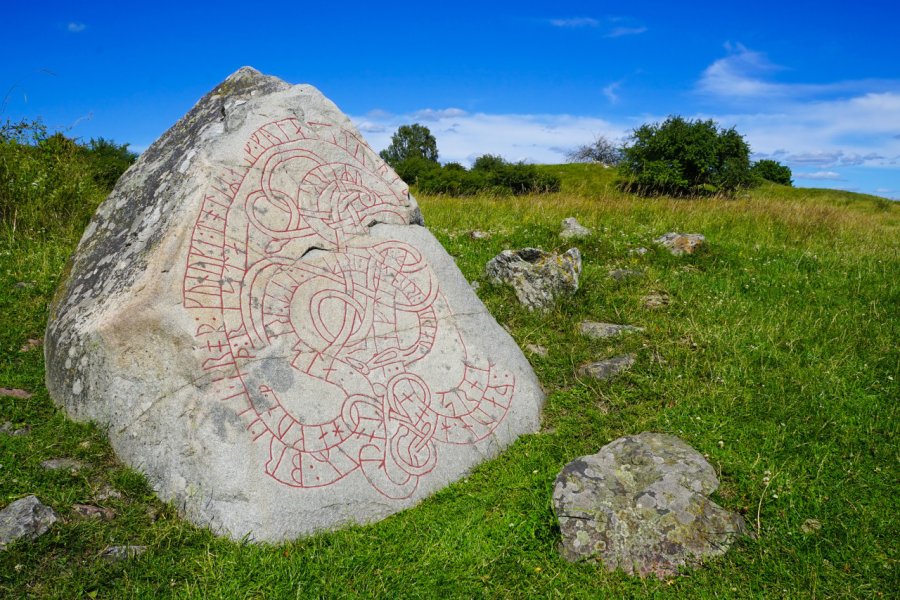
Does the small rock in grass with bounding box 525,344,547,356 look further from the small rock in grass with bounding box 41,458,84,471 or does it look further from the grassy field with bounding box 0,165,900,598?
the small rock in grass with bounding box 41,458,84,471

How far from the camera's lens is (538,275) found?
8039 mm

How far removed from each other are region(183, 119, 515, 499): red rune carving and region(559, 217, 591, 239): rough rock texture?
504cm

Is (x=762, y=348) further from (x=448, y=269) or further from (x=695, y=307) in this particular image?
(x=448, y=269)

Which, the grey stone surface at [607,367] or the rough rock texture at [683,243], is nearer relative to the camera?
the grey stone surface at [607,367]

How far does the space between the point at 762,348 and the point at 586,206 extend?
23.3 feet

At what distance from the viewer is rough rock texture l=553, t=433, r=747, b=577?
429 cm

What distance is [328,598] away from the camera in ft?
12.9

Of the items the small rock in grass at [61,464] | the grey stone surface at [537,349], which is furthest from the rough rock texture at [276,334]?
the grey stone surface at [537,349]

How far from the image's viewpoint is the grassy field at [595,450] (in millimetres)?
4062

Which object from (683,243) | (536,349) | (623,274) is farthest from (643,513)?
(683,243)

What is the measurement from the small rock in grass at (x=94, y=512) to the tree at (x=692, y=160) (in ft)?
83.9

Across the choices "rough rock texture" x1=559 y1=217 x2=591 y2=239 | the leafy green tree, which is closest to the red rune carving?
"rough rock texture" x1=559 y1=217 x2=591 y2=239

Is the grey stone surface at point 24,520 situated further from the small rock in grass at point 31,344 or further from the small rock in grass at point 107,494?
the small rock in grass at point 31,344

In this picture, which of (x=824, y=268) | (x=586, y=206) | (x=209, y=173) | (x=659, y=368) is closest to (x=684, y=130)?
(x=586, y=206)
